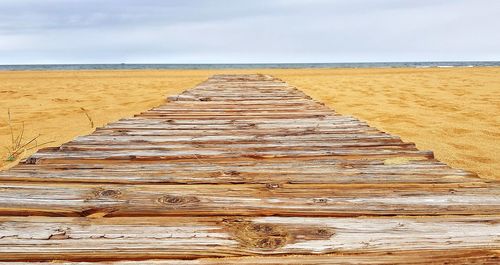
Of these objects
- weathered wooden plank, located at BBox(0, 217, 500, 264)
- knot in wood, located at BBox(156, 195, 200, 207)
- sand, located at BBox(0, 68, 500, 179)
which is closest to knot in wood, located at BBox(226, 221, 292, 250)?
weathered wooden plank, located at BBox(0, 217, 500, 264)

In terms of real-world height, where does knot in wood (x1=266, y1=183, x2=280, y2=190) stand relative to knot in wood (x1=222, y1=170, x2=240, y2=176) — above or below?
below

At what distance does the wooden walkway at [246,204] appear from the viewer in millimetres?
1023

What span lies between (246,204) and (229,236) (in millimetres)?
235

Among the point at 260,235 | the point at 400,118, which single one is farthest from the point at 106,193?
the point at 400,118

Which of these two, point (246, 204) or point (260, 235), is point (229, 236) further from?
point (246, 204)

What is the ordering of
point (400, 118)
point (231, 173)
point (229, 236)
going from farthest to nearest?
point (400, 118) → point (231, 173) → point (229, 236)

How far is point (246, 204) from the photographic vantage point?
1.32 metres

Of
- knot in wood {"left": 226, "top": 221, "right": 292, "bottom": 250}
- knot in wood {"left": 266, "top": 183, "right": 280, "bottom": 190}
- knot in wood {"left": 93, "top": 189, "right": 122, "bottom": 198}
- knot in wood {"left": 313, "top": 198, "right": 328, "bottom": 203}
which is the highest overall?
knot in wood {"left": 93, "top": 189, "right": 122, "bottom": 198}

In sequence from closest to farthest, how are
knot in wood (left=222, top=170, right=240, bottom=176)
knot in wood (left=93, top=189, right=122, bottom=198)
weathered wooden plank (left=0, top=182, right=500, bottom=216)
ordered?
weathered wooden plank (left=0, top=182, right=500, bottom=216)
knot in wood (left=93, top=189, right=122, bottom=198)
knot in wood (left=222, top=170, right=240, bottom=176)

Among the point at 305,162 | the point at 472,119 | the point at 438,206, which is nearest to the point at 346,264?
the point at 438,206

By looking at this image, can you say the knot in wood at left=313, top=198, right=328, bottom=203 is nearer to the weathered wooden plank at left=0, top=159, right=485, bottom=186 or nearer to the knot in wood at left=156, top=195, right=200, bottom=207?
the weathered wooden plank at left=0, top=159, right=485, bottom=186

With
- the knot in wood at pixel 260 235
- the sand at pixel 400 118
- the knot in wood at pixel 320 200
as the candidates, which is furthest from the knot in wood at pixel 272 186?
the sand at pixel 400 118

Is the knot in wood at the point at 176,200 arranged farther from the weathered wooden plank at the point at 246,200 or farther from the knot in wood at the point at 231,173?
the knot in wood at the point at 231,173

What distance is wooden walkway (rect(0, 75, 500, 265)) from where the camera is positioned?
102 centimetres
